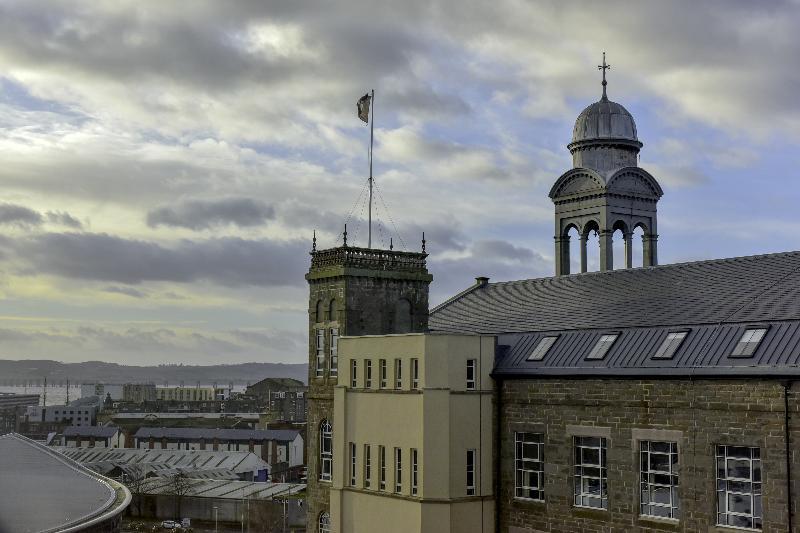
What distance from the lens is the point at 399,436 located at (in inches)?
1727

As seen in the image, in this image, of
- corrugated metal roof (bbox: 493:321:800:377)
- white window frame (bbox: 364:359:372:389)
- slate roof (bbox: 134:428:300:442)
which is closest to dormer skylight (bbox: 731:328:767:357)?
corrugated metal roof (bbox: 493:321:800:377)

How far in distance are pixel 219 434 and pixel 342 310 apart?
367 feet

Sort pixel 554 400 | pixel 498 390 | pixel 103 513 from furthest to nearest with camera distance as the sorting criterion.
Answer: pixel 498 390
pixel 554 400
pixel 103 513

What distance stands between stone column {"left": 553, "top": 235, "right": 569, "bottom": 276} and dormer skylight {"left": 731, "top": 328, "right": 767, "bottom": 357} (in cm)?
2059

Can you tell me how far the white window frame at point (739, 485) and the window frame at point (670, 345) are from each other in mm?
4128

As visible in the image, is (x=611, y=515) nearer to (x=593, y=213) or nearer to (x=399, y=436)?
(x=399, y=436)

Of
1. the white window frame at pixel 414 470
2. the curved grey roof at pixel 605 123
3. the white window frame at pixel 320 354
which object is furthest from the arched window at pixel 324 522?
the curved grey roof at pixel 605 123

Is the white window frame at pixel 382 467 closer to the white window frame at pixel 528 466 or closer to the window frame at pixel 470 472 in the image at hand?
the window frame at pixel 470 472

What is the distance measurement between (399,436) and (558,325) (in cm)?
899

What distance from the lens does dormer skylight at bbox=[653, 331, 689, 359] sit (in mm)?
37681

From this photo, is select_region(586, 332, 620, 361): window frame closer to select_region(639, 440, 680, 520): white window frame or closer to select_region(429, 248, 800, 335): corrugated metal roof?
select_region(429, 248, 800, 335): corrugated metal roof

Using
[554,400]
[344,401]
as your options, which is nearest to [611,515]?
[554,400]

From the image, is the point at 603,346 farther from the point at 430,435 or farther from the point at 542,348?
the point at 430,435

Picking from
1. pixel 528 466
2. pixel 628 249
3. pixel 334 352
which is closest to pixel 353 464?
pixel 334 352
